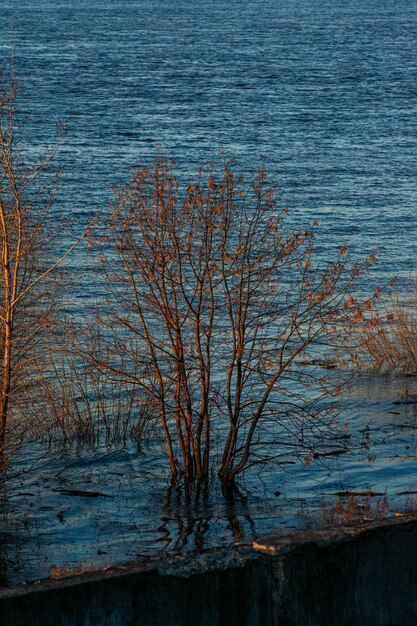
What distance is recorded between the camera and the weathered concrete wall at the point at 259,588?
5879 mm

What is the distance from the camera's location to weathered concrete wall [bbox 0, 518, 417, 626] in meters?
5.88

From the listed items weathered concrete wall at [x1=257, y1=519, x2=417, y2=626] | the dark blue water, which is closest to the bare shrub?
the dark blue water

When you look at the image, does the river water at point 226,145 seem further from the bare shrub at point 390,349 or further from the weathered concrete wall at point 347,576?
the weathered concrete wall at point 347,576

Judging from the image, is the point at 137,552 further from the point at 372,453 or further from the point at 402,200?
the point at 402,200

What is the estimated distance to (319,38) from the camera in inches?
3506

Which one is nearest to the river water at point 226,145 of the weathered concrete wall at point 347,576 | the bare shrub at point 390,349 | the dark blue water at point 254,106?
the dark blue water at point 254,106

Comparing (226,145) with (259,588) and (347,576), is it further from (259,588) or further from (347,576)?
(259,588)

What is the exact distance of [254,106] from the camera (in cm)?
5144

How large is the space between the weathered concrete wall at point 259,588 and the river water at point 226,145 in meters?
4.32

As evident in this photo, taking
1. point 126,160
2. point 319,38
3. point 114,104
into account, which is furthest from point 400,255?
point 319,38

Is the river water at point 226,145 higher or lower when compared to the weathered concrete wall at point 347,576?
higher

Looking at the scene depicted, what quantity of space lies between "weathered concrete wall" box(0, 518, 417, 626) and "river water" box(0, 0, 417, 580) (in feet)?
14.2

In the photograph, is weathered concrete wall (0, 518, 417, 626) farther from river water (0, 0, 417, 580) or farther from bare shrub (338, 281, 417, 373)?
bare shrub (338, 281, 417, 373)

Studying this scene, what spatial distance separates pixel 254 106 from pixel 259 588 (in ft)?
152
